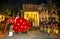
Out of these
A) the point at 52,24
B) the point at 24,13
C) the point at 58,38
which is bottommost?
the point at 58,38

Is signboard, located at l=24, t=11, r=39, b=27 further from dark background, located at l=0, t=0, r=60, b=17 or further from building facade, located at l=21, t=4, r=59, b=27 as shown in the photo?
dark background, located at l=0, t=0, r=60, b=17

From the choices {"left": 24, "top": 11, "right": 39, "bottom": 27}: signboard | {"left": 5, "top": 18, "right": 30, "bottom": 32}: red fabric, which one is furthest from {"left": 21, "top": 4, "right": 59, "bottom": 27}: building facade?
{"left": 5, "top": 18, "right": 30, "bottom": 32}: red fabric

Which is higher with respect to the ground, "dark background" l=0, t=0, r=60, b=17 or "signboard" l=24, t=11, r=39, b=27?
"dark background" l=0, t=0, r=60, b=17

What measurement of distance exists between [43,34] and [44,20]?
102 cm

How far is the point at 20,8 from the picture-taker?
256 cm

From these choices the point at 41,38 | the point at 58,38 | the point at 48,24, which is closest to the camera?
the point at 41,38

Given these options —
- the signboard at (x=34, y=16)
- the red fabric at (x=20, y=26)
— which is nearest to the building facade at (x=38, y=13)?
the signboard at (x=34, y=16)

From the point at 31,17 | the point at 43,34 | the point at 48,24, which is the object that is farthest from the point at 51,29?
the point at 43,34

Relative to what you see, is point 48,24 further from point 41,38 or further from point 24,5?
point 41,38

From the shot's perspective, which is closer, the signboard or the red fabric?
the red fabric

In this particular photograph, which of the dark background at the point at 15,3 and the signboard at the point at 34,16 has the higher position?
the dark background at the point at 15,3

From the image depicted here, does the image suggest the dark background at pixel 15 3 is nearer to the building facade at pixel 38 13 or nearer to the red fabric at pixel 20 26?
the building facade at pixel 38 13

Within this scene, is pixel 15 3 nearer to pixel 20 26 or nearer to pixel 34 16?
pixel 34 16

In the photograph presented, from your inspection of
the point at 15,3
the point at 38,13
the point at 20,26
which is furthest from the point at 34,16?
the point at 20,26
